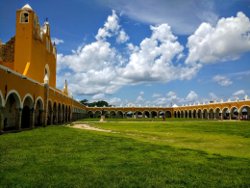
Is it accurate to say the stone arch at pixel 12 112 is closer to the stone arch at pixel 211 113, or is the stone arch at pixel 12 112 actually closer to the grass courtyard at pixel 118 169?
the grass courtyard at pixel 118 169

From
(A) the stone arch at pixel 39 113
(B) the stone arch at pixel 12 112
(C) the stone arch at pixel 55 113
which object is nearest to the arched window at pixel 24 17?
(A) the stone arch at pixel 39 113

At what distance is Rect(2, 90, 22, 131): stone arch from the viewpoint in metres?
18.6

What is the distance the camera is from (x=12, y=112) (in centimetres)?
2041

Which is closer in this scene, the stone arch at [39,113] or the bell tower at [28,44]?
the stone arch at [39,113]

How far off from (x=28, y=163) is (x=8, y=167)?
57 centimetres

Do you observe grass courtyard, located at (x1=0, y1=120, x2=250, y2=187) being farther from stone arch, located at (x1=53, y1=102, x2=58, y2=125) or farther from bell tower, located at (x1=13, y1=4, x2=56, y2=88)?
stone arch, located at (x1=53, y1=102, x2=58, y2=125)

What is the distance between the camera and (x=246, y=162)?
7227mm

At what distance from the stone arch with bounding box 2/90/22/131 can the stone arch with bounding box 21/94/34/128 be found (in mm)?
1283

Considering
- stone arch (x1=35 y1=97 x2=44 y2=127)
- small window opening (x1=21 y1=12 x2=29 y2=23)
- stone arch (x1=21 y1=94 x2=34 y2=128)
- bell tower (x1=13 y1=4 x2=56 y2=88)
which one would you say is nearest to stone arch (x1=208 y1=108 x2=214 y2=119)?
bell tower (x1=13 y1=4 x2=56 y2=88)

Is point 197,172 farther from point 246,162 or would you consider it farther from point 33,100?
point 33,100

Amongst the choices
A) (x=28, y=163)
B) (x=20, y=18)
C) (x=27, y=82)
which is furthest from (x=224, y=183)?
(x=20, y=18)

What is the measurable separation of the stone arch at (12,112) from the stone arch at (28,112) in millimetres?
1283

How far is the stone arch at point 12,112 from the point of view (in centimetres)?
1861

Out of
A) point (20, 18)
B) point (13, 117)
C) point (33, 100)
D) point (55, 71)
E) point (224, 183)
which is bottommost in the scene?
point (224, 183)
